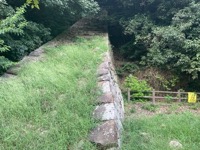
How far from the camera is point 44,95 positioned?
170 inches

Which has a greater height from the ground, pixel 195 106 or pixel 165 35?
pixel 165 35

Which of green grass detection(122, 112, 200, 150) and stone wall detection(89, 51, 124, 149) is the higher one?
stone wall detection(89, 51, 124, 149)

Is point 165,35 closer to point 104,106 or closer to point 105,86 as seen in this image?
point 105,86

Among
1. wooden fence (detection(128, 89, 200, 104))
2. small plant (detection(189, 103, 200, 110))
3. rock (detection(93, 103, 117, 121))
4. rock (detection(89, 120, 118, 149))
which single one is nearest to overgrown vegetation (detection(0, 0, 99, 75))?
rock (detection(93, 103, 117, 121))

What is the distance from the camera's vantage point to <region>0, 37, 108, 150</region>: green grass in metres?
3.45

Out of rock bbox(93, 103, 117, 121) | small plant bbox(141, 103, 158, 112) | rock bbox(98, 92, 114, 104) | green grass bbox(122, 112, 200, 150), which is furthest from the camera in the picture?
small plant bbox(141, 103, 158, 112)

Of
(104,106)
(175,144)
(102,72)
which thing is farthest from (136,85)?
(104,106)

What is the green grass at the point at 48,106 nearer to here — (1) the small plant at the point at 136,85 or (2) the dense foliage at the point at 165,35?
(1) the small plant at the point at 136,85

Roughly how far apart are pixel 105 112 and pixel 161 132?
Answer: 173cm

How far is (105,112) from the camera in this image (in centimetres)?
405

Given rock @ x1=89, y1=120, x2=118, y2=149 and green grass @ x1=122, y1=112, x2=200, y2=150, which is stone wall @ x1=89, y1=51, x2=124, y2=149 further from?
green grass @ x1=122, y1=112, x2=200, y2=150

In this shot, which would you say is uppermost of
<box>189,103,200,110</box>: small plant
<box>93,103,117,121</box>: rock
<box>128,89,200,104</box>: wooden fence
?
<box>93,103,117,121</box>: rock

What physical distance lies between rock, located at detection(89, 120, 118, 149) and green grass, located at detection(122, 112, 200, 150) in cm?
59

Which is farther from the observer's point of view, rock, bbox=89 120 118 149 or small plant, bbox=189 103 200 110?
small plant, bbox=189 103 200 110
